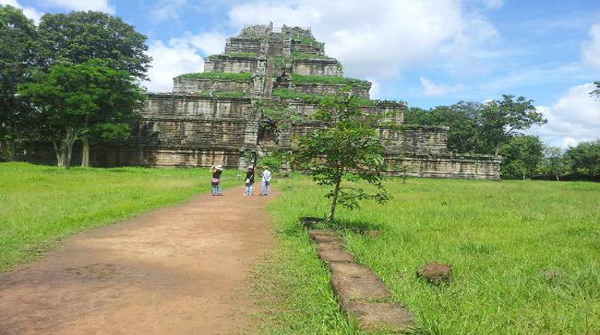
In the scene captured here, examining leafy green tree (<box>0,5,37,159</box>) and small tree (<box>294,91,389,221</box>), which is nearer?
small tree (<box>294,91,389,221</box>)

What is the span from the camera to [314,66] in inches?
1462

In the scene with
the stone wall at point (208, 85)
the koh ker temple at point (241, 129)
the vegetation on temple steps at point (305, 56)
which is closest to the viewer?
the koh ker temple at point (241, 129)

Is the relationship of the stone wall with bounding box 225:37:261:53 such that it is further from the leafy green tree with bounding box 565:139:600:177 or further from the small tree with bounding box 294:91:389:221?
the leafy green tree with bounding box 565:139:600:177

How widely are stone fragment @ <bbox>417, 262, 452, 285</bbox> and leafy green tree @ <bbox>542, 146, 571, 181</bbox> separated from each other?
4865cm

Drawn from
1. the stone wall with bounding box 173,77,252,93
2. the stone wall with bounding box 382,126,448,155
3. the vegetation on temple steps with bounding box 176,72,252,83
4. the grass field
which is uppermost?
the vegetation on temple steps with bounding box 176,72,252,83

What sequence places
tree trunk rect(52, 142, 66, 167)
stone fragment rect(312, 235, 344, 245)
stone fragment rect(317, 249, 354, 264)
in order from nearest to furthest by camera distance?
1. stone fragment rect(317, 249, 354, 264)
2. stone fragment rect(312, 235, 344, 245)
3. tree trunk rect(52, 142, 66, 167)

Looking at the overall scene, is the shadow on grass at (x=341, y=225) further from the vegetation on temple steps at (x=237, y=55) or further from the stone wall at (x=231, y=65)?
the vegetation on temple steps at (x=237, y=55)

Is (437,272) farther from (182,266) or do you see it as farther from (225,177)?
(225,177)

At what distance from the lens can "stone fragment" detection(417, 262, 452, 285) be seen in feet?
16.0

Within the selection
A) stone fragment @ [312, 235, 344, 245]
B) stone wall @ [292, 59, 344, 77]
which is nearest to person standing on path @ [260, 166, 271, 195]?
stone fragment @ [312, 235, 344, 245]

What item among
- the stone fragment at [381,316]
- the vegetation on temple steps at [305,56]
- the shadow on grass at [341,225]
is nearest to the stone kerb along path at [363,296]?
the stone fragment at [381,316]

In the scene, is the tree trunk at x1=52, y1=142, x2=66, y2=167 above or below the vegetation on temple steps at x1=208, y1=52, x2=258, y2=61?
below

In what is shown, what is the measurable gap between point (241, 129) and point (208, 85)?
7349 mm

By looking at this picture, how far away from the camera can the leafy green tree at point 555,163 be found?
51.0 metres
